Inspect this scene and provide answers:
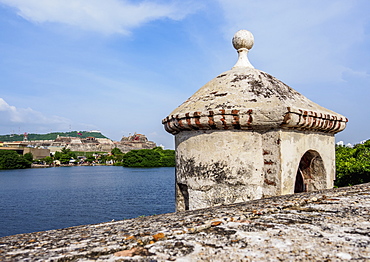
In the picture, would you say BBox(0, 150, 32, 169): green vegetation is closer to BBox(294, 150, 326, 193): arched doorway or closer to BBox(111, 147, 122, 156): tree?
BBox(111, 147, 122, 156): tree

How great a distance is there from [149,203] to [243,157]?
2003 cm

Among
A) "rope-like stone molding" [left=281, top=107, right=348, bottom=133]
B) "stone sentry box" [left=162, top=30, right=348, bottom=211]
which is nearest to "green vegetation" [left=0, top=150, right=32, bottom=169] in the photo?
"stone sentry box" [left=162, top=30, right=348, bottom=211]

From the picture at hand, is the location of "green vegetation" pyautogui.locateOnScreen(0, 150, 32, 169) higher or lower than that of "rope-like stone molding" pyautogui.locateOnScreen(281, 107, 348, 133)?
lower

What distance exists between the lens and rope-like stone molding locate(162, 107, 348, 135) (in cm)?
266

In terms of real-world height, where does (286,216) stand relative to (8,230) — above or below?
above

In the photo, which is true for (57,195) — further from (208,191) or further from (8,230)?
(208,191)

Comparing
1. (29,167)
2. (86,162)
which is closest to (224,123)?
(29,167)

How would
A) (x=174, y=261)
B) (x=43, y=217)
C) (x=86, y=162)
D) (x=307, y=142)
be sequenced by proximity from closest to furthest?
1. (x=174, y=261)
2. (x=307, y=142)
3. (x=43, y=217)
4. (x=86, y=162)

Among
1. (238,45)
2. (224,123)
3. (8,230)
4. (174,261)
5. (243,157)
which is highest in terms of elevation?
(238,45)

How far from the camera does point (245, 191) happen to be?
9.23 feet

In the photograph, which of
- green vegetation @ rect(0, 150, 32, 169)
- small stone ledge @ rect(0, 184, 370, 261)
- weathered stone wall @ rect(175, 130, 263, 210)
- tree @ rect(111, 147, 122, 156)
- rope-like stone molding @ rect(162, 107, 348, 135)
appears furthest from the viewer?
tree @ rect(111, 147, 122, 156)

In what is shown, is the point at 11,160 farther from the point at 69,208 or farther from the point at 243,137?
the point at 243,137

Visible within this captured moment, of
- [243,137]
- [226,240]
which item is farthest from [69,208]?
[226,240]

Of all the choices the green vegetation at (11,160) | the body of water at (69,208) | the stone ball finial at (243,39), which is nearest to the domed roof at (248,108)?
the stone ball finial at (243,39)
